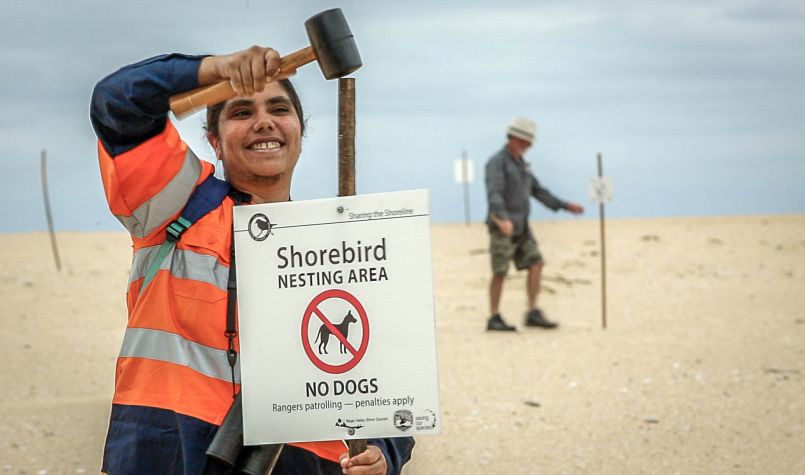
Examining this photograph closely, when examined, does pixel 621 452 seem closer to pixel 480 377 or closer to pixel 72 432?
pixel 480 377

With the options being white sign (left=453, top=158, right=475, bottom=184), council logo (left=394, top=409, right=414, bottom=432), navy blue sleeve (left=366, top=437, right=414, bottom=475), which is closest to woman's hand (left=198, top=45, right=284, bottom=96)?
council logo (left=394, top=409, right=414, bottom=432)

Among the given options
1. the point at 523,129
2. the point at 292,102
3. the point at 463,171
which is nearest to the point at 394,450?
the point at 292,102

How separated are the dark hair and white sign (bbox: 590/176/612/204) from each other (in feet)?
33.1

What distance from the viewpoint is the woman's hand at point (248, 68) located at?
274 centimetres

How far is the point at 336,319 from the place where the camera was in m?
2.96

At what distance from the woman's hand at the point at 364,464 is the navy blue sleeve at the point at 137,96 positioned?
1007mm

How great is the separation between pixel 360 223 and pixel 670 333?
10357 millimetres

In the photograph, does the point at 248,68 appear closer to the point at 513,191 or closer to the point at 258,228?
the point at 258,228

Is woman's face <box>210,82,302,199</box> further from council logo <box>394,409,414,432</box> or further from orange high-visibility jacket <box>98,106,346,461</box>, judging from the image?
council logo <box>394,409,414,432</box>

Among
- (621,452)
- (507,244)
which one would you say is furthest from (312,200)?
(507,244)

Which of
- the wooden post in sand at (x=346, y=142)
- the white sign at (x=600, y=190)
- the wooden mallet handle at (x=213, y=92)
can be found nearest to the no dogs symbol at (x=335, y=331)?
the wooden post in sand at (x=346, y=142)

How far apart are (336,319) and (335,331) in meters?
0.03

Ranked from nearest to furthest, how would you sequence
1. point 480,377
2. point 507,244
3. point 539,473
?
1. point 539,473
2. point 480,377
3. point 507,244

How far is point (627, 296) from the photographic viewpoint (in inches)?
656
